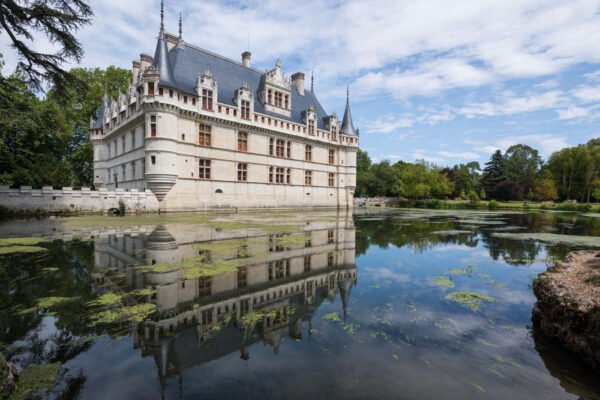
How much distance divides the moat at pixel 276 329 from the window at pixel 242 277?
0.07 ft

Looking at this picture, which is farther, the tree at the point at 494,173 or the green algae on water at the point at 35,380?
the tree at the point at 494,173

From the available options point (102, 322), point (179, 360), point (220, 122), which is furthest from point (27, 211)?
point (179, 360)

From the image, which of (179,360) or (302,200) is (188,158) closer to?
(302,200)

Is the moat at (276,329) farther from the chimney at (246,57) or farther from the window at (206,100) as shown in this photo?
the chimney at (246,57)

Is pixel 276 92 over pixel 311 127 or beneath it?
over

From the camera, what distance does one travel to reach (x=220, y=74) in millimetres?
27609

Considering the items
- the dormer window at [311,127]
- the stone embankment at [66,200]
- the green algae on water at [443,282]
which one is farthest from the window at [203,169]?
the green algae on water at [443,282]

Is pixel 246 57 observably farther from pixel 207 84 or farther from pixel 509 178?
pixel 509 178

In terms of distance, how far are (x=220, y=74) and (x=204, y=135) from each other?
25.0ft

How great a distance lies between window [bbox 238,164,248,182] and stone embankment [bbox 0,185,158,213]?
28.6 ft

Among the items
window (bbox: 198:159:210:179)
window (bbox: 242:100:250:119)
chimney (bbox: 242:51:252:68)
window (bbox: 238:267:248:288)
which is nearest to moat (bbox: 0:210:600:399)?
window (bbox: 238:267:248:288)

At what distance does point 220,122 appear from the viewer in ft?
82.7

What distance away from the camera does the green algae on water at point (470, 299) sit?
161 inches

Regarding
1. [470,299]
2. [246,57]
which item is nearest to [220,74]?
[246,57]
